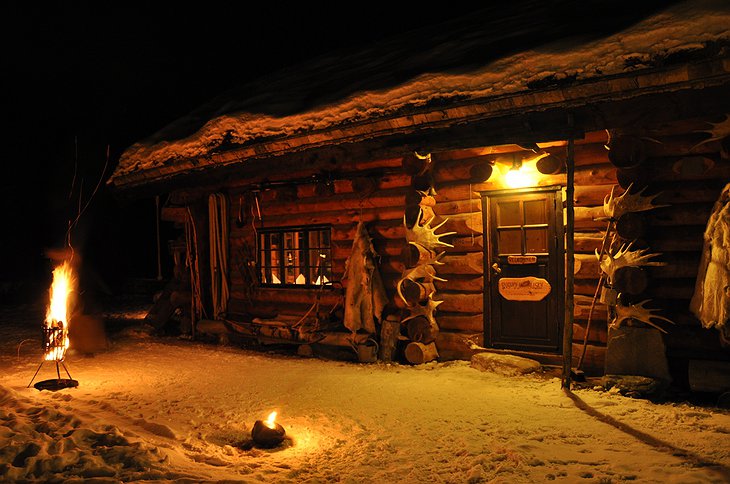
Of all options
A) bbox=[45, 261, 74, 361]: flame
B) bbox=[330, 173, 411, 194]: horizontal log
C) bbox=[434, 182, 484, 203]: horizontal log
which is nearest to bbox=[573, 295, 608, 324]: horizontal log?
bbox=[434, 182, 484, 203]: horizontal log

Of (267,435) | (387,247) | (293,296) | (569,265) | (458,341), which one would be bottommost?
(267,435)

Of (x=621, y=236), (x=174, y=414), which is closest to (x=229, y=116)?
(x=174, y=414)

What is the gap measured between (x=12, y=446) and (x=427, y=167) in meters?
5.62

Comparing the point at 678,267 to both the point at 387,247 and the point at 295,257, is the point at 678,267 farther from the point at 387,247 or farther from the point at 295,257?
the point at 295,257

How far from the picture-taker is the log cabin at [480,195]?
5.41m

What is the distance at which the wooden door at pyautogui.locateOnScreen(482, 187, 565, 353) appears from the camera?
6.86 m

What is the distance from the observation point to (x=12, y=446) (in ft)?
13.1

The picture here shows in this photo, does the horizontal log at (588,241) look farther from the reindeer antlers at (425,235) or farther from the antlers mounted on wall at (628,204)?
the reindeer antlers at (425,235)

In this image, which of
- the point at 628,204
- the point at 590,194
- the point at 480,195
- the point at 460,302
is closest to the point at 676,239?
the point at 628,204

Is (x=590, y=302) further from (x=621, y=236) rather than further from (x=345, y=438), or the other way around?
(x=345, y=438)

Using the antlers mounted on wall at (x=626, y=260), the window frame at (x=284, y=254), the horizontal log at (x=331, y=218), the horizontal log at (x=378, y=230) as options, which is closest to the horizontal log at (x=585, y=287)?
the antlers mounted on wall at (x=626, y=260)

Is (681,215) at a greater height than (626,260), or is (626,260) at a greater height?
(681,215)

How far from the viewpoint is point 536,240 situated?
7.03m

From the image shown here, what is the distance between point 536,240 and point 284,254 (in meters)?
4.63
